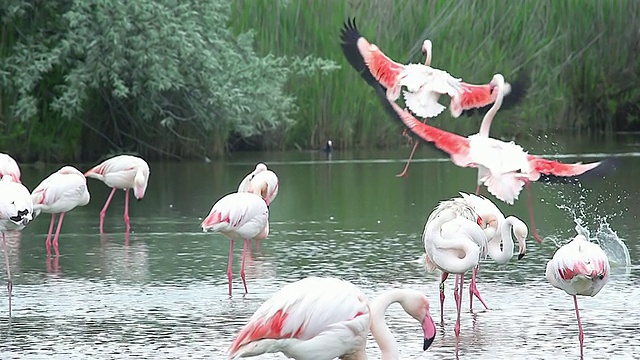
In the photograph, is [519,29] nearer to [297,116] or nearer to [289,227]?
[297,116]

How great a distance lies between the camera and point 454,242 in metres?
7.73

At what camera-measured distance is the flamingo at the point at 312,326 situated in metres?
5.83

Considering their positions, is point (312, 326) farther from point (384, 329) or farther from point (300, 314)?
point (384, 329)

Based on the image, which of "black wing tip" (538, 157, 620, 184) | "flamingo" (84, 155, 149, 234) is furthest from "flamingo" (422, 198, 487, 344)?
"flamingo" (84, 155, 149, 234)

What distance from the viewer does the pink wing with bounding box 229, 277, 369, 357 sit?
5.82 meters

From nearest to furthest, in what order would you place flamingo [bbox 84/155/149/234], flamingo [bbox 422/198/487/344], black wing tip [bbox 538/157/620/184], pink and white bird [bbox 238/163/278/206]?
flamingo [bbox 422/198/487/344] → black wing tip [bbox 538/157/620/184] → pink and white bird [bbox 238/163/278/206] → flamingo [bbox 84/155/149/234]

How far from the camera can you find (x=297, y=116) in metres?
24.5

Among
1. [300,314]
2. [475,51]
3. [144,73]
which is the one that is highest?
[475,51]

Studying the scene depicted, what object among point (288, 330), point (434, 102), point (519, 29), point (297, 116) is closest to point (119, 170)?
point (434, 102)

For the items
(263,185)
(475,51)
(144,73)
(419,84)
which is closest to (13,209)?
(263,185)

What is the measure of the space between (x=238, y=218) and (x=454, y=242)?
7.04 ft

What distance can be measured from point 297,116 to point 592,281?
57.1 ft

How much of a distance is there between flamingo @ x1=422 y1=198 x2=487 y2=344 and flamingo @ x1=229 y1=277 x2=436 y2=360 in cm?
167

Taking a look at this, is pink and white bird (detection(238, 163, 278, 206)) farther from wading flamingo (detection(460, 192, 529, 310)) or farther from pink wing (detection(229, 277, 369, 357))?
pink wing (detection(229, 277, 369, 357))
